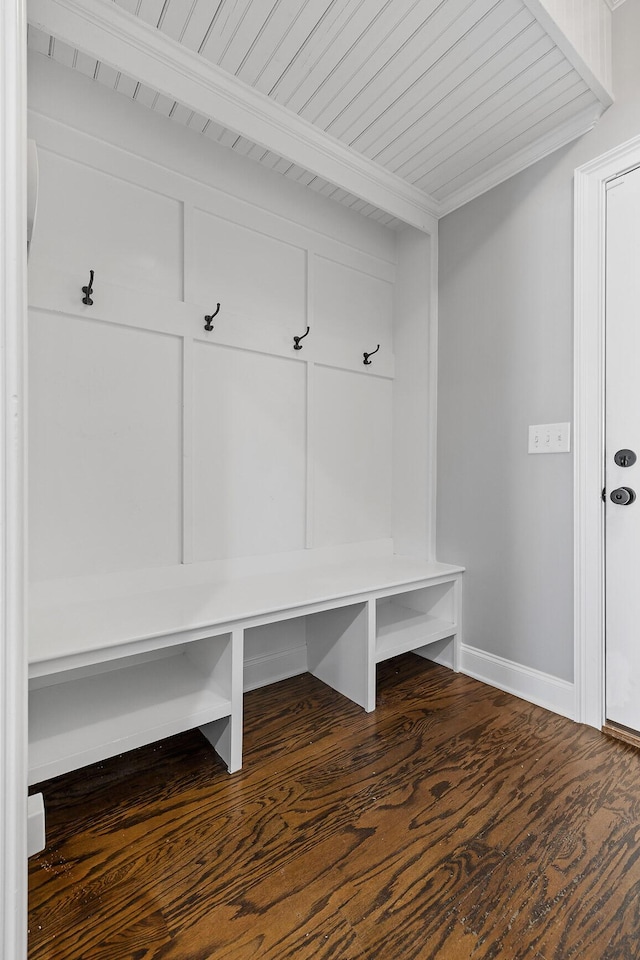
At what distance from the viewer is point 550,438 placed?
76.7 inches

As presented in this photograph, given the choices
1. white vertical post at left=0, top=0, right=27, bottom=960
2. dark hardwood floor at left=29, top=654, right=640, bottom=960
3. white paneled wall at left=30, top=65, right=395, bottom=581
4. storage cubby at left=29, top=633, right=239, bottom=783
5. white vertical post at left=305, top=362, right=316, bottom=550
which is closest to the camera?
white vertical post at left=0, top=0, right=27, bottom=960

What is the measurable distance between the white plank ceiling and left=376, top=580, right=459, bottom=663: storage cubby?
1918 mm

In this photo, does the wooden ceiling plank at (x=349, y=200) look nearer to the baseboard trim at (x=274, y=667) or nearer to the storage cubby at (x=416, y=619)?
the storage cubby at (x=416, y=619)

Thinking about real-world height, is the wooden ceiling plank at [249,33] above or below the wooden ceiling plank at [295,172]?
above

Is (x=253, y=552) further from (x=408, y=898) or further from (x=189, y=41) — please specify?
(x=189, y=41)

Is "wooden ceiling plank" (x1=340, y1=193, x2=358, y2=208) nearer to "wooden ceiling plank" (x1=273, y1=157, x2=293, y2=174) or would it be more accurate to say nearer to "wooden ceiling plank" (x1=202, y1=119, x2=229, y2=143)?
"wooden ceiling plank" (x1=273, y1=157, x2=293, y2=174)

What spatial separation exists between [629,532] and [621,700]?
0.61m

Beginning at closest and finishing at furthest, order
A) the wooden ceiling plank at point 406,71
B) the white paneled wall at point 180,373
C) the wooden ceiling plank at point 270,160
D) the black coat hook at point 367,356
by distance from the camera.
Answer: the wooden ceiling plank at point 406,71 < the white paneled wall at point 180,373 < the wooden ceiling plank at point 270,160 < the black coat hook at point 367,356

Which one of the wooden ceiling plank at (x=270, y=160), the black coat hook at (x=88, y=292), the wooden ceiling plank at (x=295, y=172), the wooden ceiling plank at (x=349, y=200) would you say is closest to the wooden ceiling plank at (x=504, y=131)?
the wooden ceiling plank at (x=349, y=200)

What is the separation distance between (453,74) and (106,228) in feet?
4.28

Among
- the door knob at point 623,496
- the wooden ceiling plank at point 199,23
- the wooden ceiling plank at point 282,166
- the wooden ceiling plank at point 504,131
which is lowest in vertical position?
the door knob at point 623,496

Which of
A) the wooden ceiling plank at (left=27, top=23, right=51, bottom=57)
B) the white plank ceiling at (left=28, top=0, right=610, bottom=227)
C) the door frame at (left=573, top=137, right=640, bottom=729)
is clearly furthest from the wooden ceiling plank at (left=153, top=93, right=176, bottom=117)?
the door frame at (left=573, top=137, right=640, bottom=729)

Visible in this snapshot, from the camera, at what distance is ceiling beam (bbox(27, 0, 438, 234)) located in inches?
55.0

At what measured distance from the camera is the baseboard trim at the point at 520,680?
1.89 m
